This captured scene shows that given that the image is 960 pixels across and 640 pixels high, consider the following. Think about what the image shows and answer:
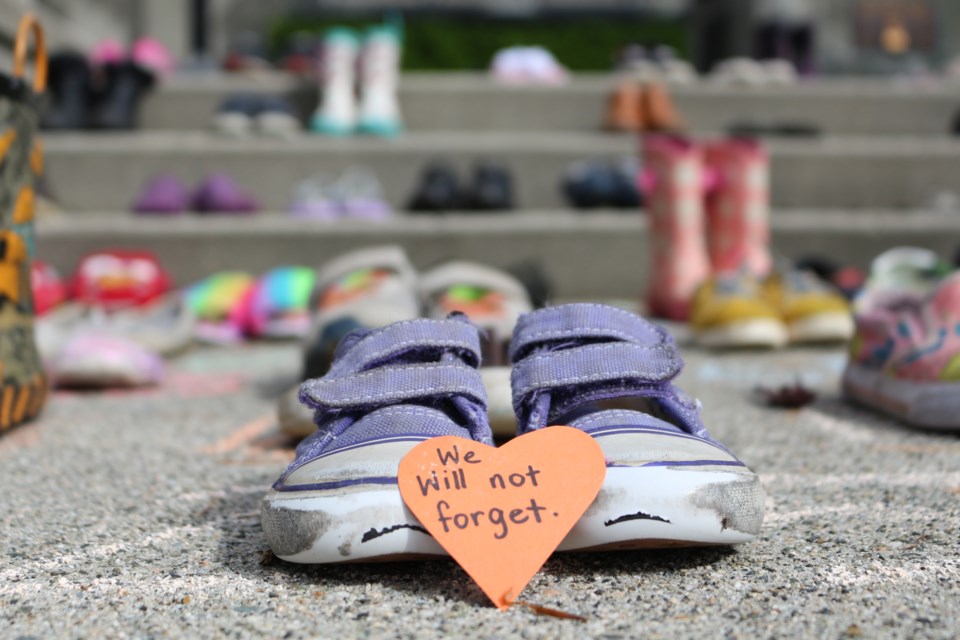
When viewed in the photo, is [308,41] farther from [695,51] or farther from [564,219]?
[695,51]

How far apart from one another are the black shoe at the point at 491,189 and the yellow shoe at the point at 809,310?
106 cm

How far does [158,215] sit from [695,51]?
6310 mm

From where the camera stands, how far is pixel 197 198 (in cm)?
313

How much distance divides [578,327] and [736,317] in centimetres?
135

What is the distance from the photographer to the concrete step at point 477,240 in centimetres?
298

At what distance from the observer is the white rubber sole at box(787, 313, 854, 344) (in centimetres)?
221

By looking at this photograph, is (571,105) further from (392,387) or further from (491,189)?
(392,387)

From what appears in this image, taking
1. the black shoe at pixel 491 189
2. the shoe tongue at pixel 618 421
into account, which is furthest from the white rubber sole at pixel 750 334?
the shoe tongue at pixel 618 421

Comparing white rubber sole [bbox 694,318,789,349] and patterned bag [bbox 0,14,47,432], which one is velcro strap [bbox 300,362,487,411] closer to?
patterned bag [bbox 0,14,47,432]

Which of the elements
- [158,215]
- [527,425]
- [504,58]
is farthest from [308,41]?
[527,425]

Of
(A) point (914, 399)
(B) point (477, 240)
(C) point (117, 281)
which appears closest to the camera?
(A) point (914, 399)

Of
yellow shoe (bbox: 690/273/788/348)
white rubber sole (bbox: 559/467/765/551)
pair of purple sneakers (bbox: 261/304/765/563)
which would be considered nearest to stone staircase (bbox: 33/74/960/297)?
yellow shoe (bbox: 690/273/788/348)

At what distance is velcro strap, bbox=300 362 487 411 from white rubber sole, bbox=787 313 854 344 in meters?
1.54

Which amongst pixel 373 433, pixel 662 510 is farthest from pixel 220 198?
pixel 662 510
